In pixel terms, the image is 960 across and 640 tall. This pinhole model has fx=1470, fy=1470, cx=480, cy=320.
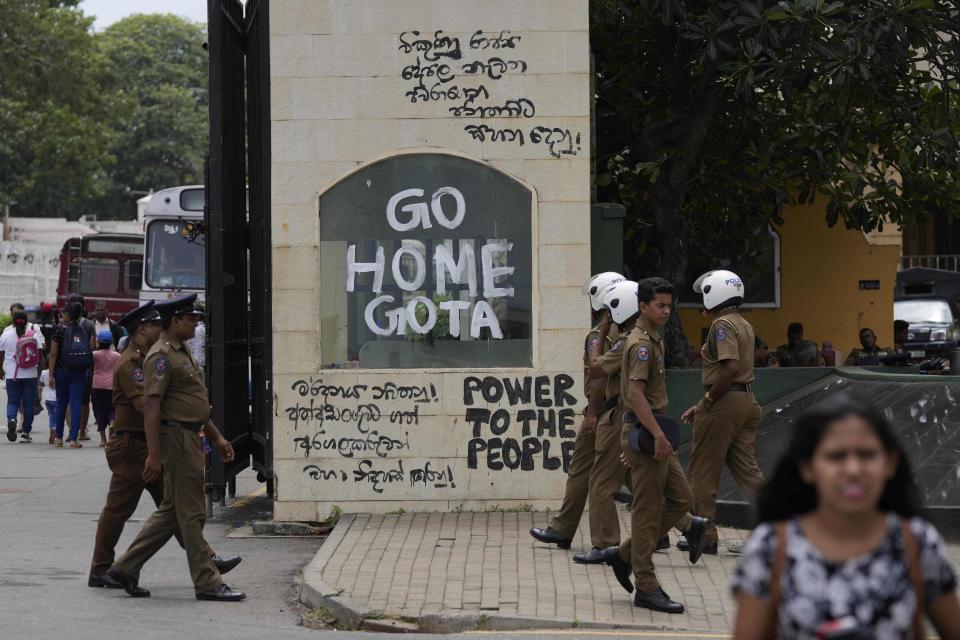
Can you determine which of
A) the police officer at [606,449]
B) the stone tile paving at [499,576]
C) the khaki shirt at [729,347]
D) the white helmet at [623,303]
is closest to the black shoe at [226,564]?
the stone tile paving at [499,576]

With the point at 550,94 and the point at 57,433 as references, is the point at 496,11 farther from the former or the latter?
the point at 57,433

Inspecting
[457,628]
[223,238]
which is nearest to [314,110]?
[223,238]

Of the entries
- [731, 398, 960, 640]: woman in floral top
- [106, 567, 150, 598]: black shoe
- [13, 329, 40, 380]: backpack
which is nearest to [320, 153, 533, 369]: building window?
[106, 567, 150, 598]: black shoe

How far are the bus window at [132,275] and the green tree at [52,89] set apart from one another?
23.0m

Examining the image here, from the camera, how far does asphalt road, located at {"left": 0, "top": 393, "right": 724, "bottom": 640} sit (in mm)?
7566

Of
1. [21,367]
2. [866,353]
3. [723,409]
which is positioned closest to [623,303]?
[723,409]

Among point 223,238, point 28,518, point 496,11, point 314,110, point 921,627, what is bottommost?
point 28,518

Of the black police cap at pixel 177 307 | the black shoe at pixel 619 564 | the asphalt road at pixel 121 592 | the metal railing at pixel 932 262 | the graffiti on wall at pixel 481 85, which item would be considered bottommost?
the asphalt road at pixel 121 592

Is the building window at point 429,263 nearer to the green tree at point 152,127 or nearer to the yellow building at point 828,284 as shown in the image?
the yellow building at point 828,284

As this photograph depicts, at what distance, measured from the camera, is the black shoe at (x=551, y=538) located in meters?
9.59

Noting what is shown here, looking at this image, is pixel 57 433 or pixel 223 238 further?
pixel 57 433

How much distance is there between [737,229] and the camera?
59.0ft

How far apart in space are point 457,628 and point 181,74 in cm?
7321

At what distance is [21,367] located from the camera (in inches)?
731
